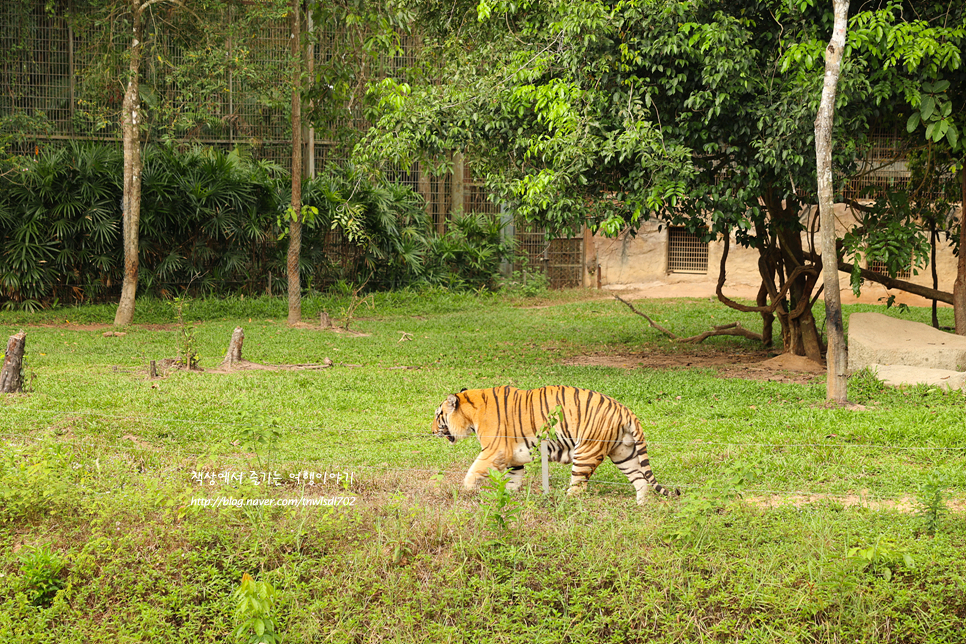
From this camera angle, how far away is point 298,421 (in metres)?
7.25

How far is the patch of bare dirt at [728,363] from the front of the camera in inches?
391

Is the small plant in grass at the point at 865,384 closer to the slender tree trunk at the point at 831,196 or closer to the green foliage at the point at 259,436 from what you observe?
the slender tree trunk at the point at 831,196

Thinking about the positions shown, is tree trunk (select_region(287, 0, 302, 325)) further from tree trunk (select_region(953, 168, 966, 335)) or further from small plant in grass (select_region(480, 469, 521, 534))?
small plant in grass (select_region(480, 469, 521, 534))

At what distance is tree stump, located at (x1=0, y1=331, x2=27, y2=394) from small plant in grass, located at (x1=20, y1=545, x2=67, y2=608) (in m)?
3.80

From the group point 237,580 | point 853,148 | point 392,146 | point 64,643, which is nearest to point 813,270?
point 853,148

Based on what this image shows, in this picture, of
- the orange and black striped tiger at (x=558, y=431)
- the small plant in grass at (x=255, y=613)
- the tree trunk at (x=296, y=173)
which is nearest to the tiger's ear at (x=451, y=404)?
the orange and black striped tiger at (x=558, y=431)

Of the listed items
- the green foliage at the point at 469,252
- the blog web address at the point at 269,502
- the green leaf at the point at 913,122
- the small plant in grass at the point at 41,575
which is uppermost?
the green leaf at the point at 913,122

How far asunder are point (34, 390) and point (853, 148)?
7843mm

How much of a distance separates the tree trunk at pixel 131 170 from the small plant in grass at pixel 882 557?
1207cm

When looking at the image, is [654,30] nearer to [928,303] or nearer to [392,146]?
[392,146]

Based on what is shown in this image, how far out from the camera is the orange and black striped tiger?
5.20m

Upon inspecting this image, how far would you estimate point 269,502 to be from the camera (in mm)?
5066

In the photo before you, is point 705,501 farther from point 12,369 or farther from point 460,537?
point 12,369

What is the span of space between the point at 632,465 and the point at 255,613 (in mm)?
2279
